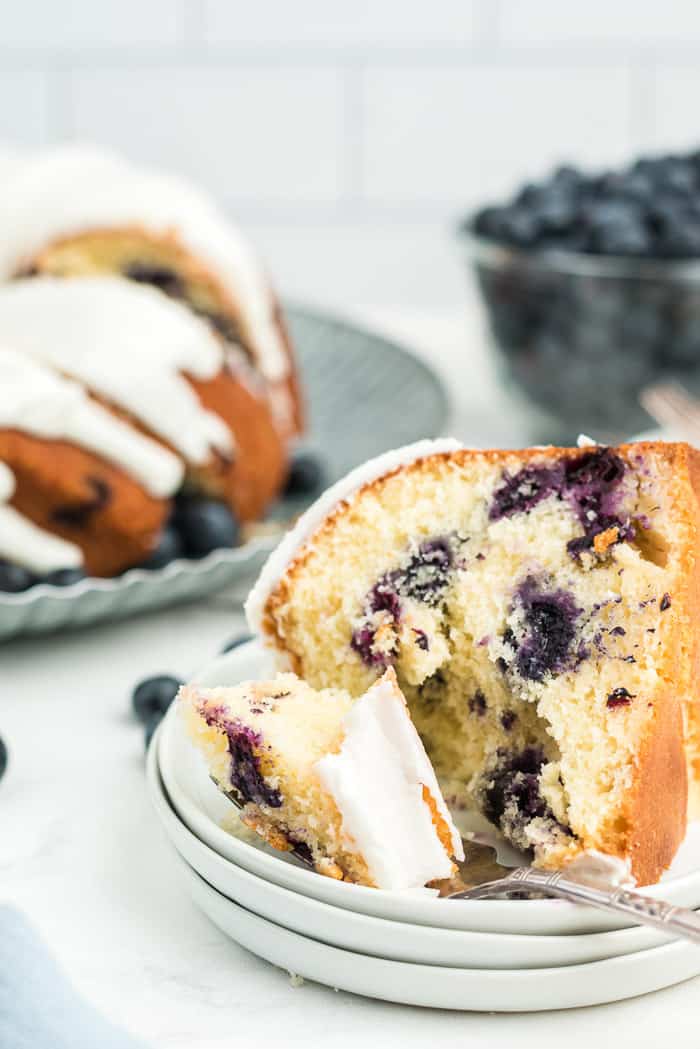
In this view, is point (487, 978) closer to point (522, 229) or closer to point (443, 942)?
point (443, 942)

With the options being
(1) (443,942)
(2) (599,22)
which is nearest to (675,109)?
(2) (599,22)

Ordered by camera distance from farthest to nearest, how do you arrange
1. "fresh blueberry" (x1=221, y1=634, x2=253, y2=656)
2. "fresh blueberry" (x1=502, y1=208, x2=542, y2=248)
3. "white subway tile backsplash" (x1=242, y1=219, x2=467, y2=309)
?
"white subway tile backsplash" (x1=242, y1=219, x2=467, y2=309) < "fresh blueberry" (x1=502, y1=208, x2=542, y2=248) < "fresh blueberry" (x1=221, y1=634, x2=253, y2=656)

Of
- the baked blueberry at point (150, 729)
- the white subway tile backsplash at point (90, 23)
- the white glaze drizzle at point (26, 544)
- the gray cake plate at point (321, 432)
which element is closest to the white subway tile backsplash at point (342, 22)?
the white subway tile backsplash at point (90, 23)

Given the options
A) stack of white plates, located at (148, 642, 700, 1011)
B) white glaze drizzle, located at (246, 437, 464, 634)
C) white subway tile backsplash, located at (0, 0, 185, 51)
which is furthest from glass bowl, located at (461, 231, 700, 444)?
white subway tile backsplash, located at (0, 0, 185, 51)

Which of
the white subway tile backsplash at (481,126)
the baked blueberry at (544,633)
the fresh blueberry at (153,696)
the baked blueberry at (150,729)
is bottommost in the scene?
the white subway tile backsplash at (481,126)

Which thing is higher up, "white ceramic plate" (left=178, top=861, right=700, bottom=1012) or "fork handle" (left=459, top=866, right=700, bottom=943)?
"fork handle" (left=459, top=866, right=700, bottom=943)

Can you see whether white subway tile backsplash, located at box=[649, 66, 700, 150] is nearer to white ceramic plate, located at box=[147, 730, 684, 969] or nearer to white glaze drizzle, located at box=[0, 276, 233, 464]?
white glaze drizzle, located at box=[0, 276, 233, 464]

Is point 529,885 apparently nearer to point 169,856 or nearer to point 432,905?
point 432,905

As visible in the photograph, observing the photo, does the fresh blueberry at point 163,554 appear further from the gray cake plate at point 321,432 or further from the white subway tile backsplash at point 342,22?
the white subway tile backsplash at point 342,22
